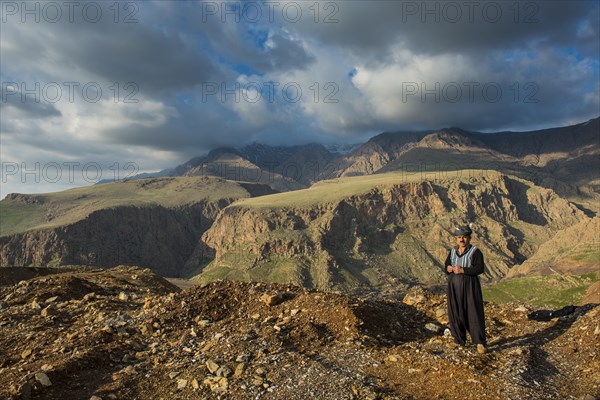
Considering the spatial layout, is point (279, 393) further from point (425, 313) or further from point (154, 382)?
point (425, 313)

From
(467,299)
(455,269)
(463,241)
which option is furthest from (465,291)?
(463,241)

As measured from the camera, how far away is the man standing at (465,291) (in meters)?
10.8

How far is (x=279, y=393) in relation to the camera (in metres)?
8.40

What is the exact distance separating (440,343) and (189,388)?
694 centimetres

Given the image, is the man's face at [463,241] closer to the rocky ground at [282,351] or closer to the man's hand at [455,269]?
the man's hand at [455,269]

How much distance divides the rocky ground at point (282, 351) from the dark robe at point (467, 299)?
60 centimetres

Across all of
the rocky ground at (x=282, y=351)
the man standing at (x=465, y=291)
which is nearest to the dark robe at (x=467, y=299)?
the man standing at (x=465, y=291)

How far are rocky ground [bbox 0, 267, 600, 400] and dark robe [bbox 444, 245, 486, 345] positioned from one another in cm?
60

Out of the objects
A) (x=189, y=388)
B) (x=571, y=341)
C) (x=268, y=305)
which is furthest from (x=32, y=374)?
(x=571, y=341)

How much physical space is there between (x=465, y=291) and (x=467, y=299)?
0.22m

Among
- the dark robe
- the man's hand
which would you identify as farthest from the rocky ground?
the man's hand

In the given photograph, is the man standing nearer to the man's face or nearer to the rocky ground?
the man's face

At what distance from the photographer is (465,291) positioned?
11.1m

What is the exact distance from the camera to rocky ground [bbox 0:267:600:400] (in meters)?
8.63
